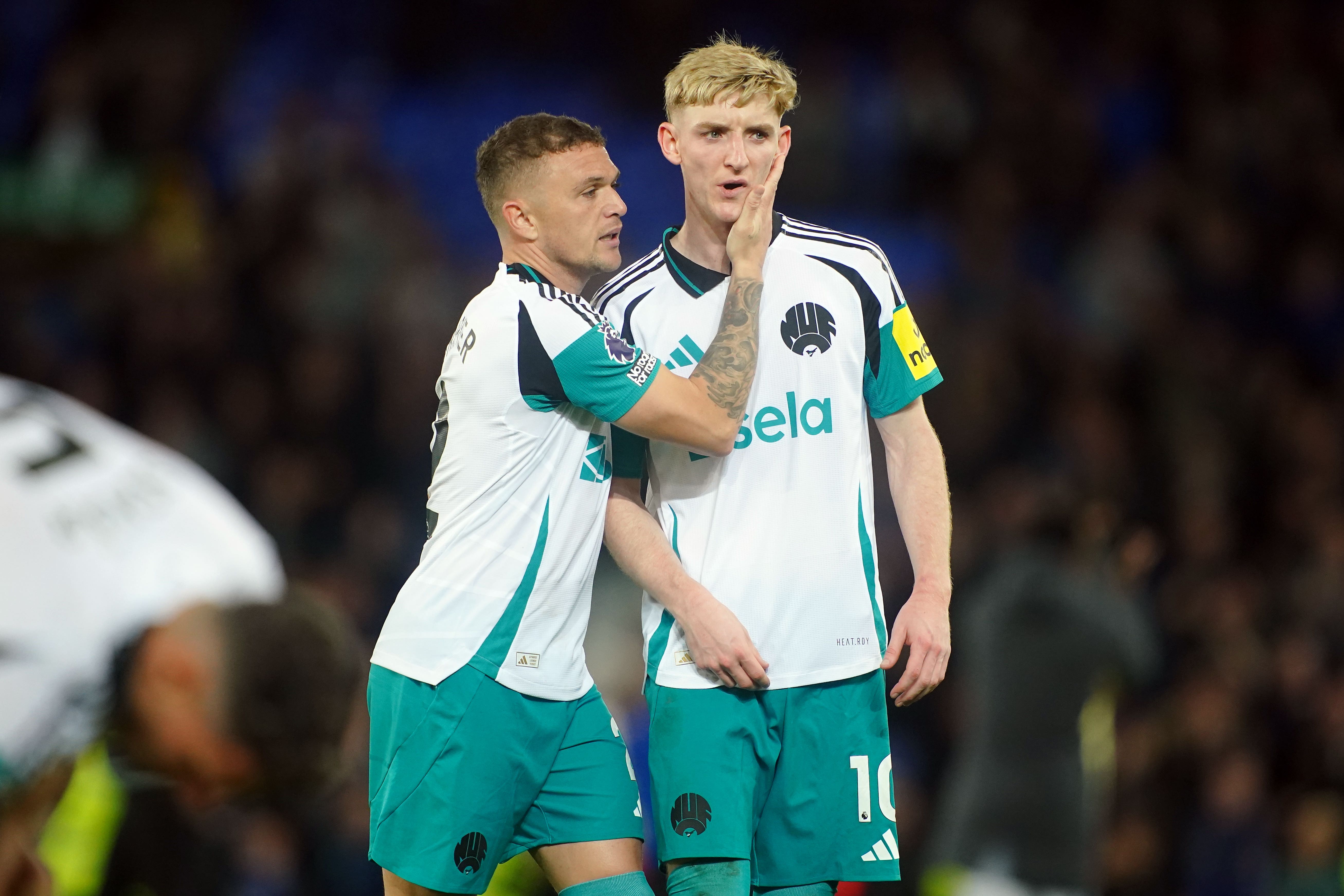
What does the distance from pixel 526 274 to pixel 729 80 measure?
747 millimetres

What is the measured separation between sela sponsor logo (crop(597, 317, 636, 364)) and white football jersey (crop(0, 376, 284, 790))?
1.61 meters

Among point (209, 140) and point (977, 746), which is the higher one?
point (209, 140)

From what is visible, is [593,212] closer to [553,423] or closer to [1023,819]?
[553,423]

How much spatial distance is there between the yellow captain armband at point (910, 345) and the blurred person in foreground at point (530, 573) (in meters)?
0.45

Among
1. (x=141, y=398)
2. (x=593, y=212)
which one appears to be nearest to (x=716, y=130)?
(x=593, y=212)

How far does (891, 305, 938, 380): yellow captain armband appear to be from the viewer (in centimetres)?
425

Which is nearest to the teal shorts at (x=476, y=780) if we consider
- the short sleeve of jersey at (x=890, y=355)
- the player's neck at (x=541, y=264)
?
the player's neck at (x=541, y=264)

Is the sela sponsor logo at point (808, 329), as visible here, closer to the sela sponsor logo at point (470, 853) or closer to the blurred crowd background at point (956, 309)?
the sela sponsor logo at point (470, 853)

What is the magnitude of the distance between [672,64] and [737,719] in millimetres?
9189

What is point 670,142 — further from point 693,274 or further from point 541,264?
point 541,264

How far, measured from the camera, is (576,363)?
3990 mm

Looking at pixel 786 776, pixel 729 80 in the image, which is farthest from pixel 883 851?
pixel 729 80

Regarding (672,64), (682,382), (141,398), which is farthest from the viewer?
(672,64)

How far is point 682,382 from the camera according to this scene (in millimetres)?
3977
